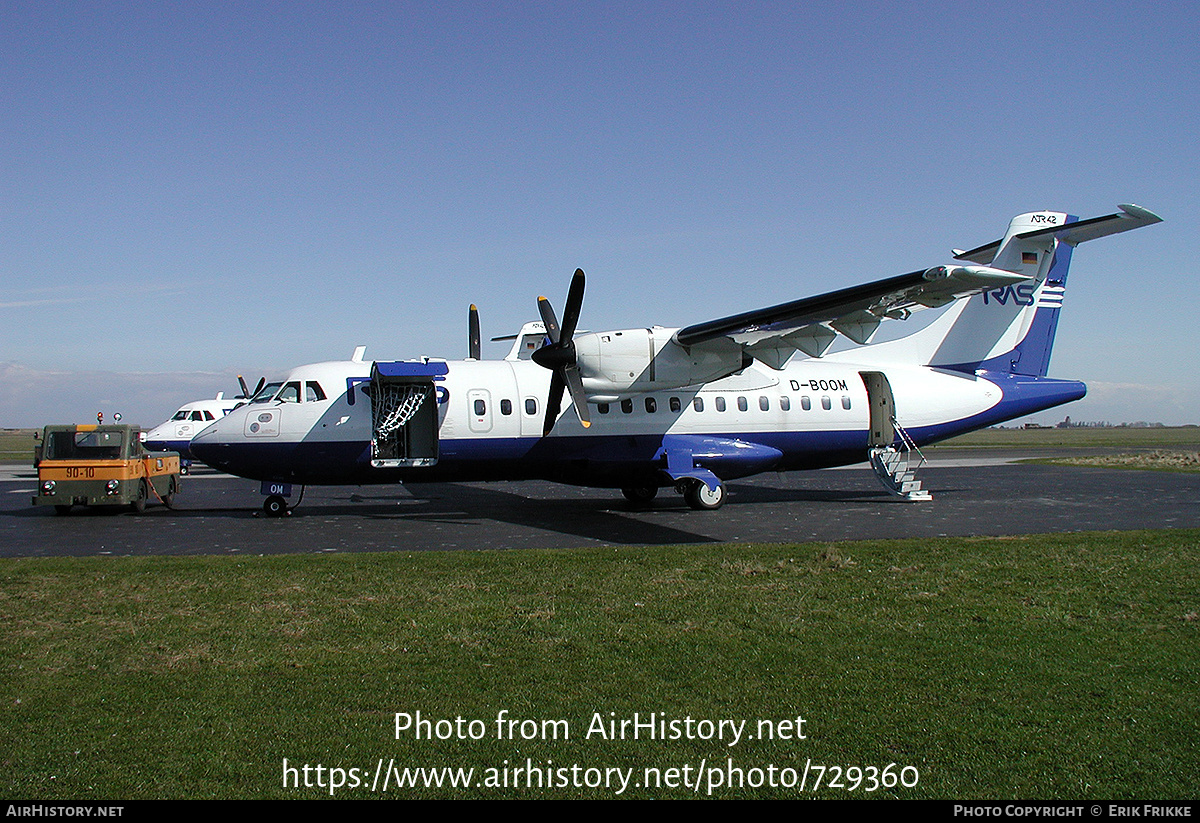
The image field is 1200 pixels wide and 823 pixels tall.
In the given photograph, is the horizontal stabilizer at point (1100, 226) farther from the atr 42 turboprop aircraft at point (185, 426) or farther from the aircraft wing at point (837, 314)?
the atr 42 turboprop aircraft at point (185, 426)

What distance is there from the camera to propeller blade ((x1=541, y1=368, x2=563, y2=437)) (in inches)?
707

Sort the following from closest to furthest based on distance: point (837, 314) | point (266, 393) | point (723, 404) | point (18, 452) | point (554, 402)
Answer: point (837, 314) < point (554, 402) < point (266, 393) < point (723, 404) < point (18, 452)

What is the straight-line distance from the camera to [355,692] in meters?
6.38

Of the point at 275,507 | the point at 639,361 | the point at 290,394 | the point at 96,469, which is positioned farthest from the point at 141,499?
the point at 639,361

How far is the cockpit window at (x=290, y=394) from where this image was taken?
18672 mm

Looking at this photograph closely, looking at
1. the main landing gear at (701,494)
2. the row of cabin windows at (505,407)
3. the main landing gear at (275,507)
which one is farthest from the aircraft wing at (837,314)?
the main landing gear at (275,507)

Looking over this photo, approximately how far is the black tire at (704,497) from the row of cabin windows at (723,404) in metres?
2.01

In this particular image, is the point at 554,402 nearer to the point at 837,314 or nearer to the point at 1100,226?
the point at 837,314

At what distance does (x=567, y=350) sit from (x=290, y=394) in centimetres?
685

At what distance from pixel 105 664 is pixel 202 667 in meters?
0.93

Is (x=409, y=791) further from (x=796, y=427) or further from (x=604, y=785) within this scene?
(x=796, y=427)

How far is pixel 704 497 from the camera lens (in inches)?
764

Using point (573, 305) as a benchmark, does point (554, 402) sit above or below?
below

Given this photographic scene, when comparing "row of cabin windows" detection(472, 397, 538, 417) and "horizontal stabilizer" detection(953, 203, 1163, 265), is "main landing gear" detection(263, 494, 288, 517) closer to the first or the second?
"row of cabin windows" detection(472, 397, 538, 417)
